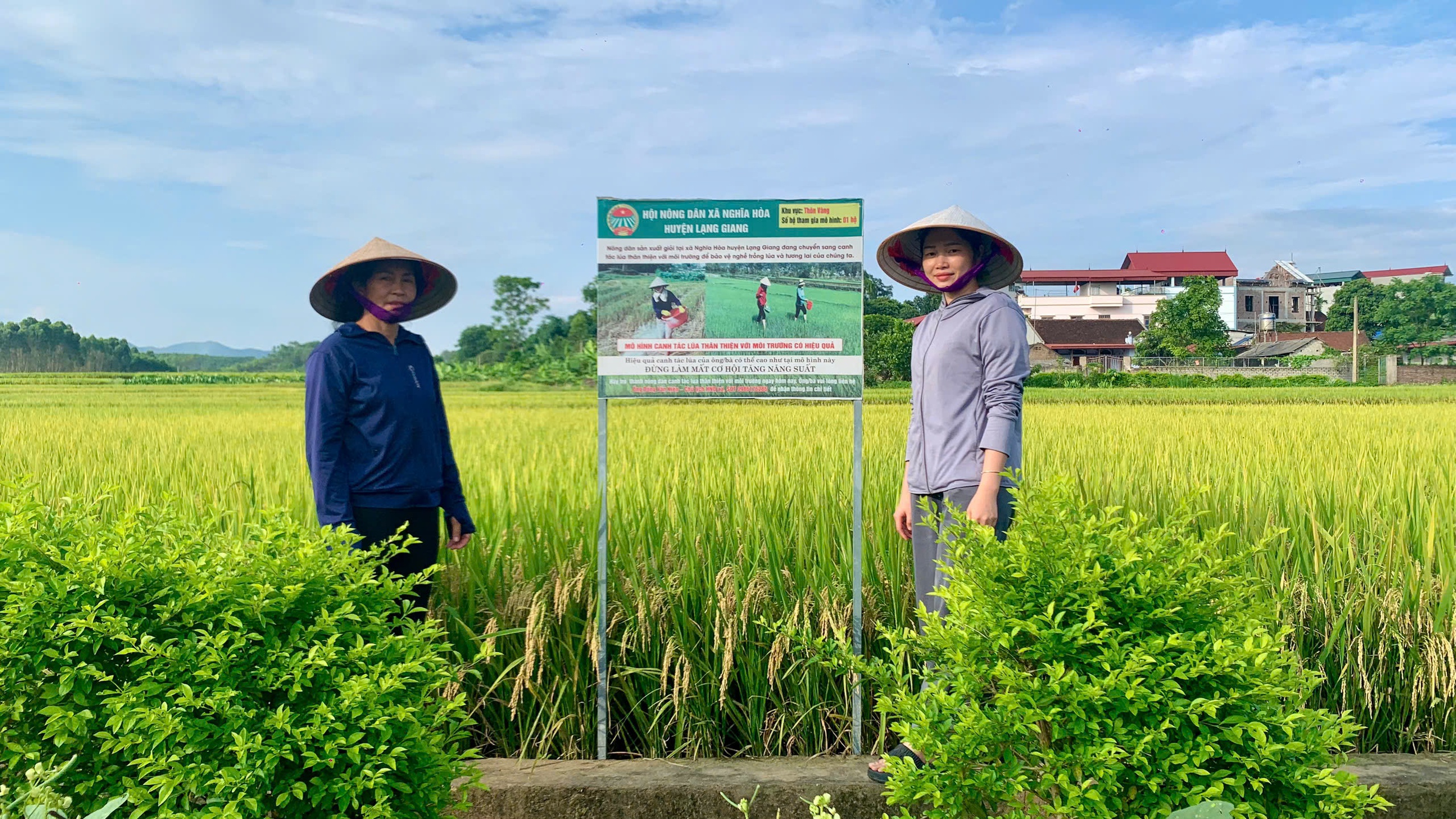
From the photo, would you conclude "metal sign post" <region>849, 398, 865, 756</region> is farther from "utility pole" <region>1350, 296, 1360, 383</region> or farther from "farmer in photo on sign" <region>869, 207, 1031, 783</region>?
"utility pole" <region>1350, 296, 1360, 383</region>

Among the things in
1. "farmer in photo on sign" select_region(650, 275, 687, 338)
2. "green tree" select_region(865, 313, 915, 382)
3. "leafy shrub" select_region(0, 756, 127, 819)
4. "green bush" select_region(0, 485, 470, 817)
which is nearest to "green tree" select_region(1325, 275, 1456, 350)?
"green tree" select_region(865, 313, 915, 382)

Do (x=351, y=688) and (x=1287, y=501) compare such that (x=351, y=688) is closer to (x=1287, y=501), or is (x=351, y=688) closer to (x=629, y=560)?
(x=629, y=560)

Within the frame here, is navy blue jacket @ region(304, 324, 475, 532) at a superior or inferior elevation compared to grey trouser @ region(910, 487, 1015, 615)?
superior

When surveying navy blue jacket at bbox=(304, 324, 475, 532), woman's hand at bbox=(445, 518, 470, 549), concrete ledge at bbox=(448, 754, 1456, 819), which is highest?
navy blue jacket at bbox=(304, 324, 475, 532)

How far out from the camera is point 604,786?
2.62m

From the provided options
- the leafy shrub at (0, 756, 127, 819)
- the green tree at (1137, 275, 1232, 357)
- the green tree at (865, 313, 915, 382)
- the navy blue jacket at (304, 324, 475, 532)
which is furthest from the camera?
the green tree at (1137, 275, 1232, 357)

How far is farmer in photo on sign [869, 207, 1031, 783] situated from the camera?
8.46 ft

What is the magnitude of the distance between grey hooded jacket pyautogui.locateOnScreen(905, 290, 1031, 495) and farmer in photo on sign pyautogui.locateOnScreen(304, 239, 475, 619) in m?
1.72

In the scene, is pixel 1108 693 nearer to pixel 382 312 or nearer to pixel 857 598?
pixel 857 598

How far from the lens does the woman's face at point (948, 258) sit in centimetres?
281

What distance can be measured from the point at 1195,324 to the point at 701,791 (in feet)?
202

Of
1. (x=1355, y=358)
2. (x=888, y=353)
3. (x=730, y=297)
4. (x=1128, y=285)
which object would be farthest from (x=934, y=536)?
(x=1128, y=285)

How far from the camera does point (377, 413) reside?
2822mm

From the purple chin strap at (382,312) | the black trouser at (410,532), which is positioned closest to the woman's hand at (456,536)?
the black trouser at (410,532)
